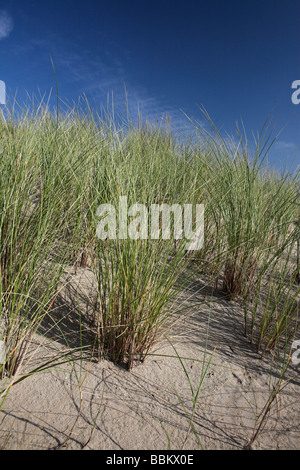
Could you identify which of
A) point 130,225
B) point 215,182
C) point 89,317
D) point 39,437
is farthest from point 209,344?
point 215,182

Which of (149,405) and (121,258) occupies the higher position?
(121,258)

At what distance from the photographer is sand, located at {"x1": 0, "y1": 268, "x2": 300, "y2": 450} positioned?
1.05 m

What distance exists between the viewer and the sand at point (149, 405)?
1.05 m

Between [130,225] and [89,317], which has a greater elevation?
[130,225]

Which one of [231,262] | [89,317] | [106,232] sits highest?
[106,232]

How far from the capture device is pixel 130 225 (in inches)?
52.6

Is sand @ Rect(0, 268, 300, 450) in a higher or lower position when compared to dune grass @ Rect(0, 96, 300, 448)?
lower

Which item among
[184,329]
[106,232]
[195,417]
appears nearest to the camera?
[195,417]

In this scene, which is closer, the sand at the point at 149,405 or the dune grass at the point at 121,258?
the sand at the point at 149,405

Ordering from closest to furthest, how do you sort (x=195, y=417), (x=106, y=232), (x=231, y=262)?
1. (x=195, y=417)
2. (x=106, y=232)
3. (x=231, y=262)

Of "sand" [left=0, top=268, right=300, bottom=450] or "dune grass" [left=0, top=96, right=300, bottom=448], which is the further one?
"dune grass" [left=0, top=96, right=300, bottom=448]

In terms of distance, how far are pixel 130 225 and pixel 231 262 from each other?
91 centimetres

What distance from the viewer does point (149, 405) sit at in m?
1.19

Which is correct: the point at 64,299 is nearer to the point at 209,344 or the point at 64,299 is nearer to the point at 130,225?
the point at 130,225
